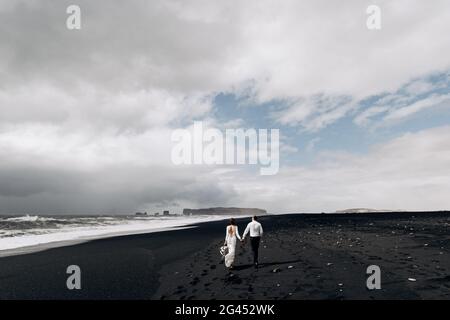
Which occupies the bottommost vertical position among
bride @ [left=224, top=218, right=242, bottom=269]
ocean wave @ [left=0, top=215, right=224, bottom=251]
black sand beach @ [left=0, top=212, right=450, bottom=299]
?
ocean wave @ [left=0, top=215, right=224, bottom=251]

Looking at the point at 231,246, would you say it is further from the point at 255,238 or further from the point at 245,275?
the point at 245,275

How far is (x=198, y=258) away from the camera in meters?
20.9

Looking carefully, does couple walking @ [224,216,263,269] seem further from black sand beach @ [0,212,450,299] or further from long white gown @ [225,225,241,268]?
black sand beach @ [0,212,450,299]

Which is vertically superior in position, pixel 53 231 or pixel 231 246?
pixel 231 246

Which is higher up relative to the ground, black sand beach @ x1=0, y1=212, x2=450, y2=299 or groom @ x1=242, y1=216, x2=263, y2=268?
groom @ x1=242, y1=216, x2=263, y2=268

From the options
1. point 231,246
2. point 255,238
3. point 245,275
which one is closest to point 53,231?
point 231,246

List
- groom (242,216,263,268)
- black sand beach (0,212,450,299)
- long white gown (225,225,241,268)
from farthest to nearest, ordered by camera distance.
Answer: groom (242,216,263,268), long white gown (225,225,241,268), black sand beach (0,212,450,299)

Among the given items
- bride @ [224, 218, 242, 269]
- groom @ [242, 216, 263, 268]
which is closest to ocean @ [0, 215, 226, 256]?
bride @ [224, 218, 242, 269]

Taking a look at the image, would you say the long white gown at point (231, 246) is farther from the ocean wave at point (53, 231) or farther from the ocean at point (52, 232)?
the ocean wave at point (53, 231)

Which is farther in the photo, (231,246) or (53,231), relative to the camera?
(53,231)

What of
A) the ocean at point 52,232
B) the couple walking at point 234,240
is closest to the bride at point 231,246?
the couple walking at point 234,240

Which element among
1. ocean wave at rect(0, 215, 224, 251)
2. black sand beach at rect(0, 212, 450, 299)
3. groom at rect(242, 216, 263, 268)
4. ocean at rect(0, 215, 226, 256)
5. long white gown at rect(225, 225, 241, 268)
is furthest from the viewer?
ocean wave at rect(0, 215, 224, 251)
